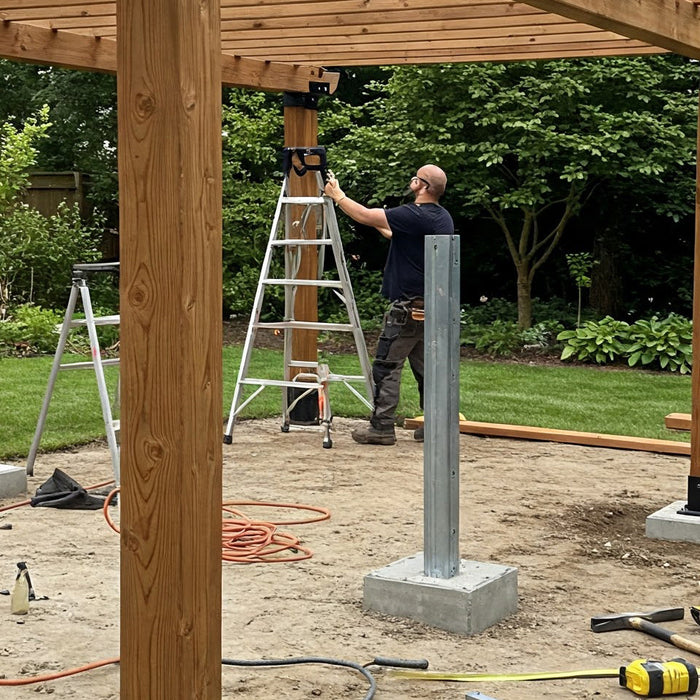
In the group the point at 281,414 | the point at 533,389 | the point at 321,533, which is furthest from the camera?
the point at 533,389

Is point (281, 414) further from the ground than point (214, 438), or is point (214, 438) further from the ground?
point (214, 438)

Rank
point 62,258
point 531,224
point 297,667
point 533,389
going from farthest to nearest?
point 531,224, point 62,258, point 533,389, point 297,667

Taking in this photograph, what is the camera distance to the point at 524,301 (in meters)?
13.4

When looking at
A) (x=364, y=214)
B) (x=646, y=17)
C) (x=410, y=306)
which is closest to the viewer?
(x=646, y=17)

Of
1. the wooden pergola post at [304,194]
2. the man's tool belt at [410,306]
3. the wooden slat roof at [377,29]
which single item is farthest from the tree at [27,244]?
the man's tool belt at [410,306]

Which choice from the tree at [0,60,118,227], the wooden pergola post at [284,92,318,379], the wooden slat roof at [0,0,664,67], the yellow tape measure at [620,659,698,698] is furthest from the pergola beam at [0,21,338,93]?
the tree at [0,60,118,227]

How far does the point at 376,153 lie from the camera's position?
45.5ft

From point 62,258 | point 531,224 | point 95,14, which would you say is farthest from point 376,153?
point 95,14

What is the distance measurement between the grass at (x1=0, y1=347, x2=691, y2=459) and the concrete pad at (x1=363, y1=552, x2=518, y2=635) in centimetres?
365

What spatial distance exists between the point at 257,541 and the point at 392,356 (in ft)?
9.25

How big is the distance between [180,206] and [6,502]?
13.4 ft

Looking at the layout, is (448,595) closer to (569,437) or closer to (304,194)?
(569,437)

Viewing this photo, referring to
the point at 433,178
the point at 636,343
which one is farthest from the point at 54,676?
the point at 636,343

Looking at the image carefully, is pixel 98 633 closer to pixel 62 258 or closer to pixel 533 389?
pixel 533 389
